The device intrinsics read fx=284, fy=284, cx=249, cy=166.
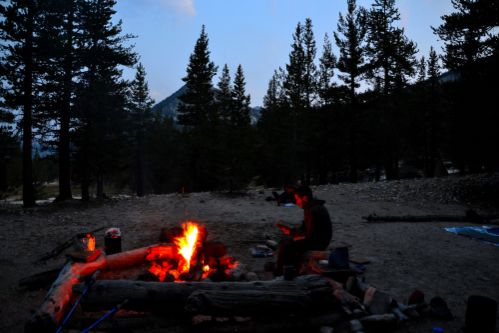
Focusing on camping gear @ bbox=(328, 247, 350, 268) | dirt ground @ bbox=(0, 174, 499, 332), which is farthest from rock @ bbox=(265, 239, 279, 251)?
camping gear @ bbox=(328, 247, 350, 268)

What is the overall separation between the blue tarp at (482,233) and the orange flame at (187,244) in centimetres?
814

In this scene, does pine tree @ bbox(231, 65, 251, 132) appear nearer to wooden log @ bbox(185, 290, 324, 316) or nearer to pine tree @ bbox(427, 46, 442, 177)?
pine tree @ bbox(427, 46, 442, 177)

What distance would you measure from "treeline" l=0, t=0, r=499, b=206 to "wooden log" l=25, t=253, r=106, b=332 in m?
12.6

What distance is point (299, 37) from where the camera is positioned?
104 feet

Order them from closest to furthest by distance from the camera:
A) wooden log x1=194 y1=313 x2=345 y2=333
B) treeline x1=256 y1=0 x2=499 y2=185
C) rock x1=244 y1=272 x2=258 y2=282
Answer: wooden log x1=194 y1=313 x2=345 y2=333 → rock x1=244 y1=272 x2=258 y2=282 → treeline x1=256 y1=0 x2=499 y2=185

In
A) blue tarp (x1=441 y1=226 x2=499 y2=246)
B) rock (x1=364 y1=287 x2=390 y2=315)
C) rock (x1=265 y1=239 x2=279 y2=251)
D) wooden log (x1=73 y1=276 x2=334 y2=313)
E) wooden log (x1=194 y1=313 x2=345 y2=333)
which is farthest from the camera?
blue tarp (x1=441 y1=226 x2=499 y2=246)

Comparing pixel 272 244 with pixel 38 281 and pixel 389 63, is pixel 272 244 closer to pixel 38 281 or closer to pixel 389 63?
pixel 38 281

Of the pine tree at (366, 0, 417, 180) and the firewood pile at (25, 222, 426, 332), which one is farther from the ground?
the pine tree at (366, 0, 417, 180)

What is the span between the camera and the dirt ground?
5145 mm

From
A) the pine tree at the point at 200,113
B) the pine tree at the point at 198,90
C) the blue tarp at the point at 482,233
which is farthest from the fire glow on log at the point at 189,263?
the pine tree at the point at 198,90

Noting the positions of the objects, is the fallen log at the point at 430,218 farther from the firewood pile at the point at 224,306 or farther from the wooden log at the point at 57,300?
the wooden log at the point at 57,300

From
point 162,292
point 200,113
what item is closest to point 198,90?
point 200,113

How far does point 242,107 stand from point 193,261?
34661 millimetres

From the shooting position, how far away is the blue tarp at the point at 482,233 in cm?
811
